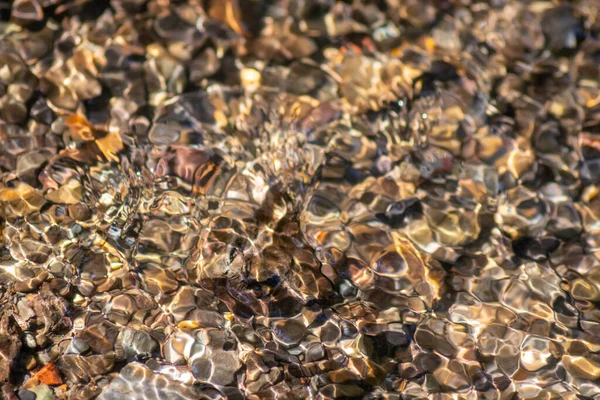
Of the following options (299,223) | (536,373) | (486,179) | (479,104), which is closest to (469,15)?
(479,104)

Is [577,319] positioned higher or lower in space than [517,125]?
lower

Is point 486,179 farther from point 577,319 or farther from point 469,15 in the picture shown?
point 469,15

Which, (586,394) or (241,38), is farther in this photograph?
(241,38)

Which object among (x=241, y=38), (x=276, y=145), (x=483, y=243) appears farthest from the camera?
(x=241, y=38)

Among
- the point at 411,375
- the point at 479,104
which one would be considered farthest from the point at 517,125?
the point at 411,375

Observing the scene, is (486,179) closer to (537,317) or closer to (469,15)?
(537,317)

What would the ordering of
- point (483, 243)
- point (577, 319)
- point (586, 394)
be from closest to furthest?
1. point (586, 394)
2. point (577, 319)
3. point (483, 243)

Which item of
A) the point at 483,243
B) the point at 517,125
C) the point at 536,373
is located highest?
the point at 517,125
